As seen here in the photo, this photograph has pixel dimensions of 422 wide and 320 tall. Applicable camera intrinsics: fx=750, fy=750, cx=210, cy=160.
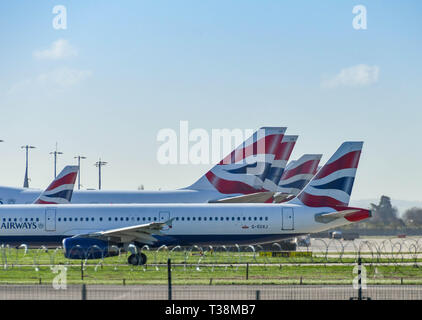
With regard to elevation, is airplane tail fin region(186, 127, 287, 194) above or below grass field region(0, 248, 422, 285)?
above

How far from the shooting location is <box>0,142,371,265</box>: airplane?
40312 mm

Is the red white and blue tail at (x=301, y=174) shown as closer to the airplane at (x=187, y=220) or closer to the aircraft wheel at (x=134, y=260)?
the airplane at (x=187, y=220)

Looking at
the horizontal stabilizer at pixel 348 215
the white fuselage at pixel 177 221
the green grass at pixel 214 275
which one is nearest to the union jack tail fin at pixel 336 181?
the white fuselage at pixel 177 221

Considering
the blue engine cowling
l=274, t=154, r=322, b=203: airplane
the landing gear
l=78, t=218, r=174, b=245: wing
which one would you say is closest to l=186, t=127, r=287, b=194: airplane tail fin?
l=274, t=154, r=322, b=203: airplane

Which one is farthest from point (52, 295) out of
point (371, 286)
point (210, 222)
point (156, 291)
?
point (210, 222)

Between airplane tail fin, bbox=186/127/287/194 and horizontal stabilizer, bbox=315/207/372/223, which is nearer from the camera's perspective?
horizontal stabilizer, bbox=315/207/372/223

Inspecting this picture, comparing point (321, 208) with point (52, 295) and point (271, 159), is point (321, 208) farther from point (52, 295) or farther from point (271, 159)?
point (52, 295)

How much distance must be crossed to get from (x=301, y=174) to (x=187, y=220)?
83.5 ft

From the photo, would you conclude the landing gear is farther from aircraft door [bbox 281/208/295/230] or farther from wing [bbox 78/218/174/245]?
aircraft door [bbox 281/208/295/230]

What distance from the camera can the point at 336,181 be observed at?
136ft

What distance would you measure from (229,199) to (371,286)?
80.4 feet

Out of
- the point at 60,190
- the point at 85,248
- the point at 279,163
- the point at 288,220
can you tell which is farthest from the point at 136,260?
the point at 279,163

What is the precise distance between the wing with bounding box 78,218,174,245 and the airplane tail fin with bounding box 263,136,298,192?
A: 15648mm

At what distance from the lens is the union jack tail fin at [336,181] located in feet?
135
